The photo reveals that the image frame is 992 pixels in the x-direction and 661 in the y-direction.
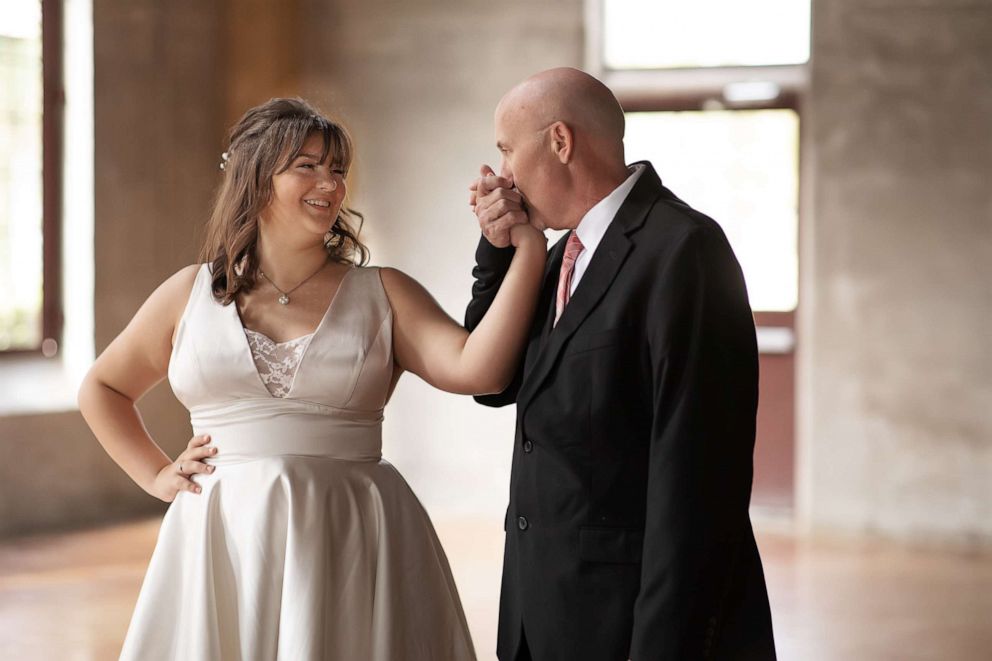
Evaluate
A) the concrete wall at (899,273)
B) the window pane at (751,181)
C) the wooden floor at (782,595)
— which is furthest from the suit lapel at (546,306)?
the window pane at (751,181)

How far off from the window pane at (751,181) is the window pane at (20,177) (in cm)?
368

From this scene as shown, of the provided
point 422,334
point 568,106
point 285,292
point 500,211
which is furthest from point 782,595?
point 568,106

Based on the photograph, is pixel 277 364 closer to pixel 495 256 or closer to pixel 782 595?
pixel 495 256

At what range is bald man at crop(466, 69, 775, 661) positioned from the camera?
75.6 inches

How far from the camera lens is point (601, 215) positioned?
2154 millimetres

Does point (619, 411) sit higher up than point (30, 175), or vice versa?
point (30, 175)

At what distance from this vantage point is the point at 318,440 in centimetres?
236

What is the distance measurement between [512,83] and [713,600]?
6126 millimetres

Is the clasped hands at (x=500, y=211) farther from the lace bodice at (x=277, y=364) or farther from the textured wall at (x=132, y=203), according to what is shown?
the textured wall at (x=132, y=203)

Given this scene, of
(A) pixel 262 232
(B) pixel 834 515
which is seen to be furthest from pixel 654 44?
(A) pixel 262 232

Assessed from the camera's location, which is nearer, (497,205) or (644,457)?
(644,457)

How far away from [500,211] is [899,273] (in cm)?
535

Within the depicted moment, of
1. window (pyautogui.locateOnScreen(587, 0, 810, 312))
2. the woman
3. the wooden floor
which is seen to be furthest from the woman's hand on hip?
window (pyautogui.locateOnScreen(587, 0, 810, 312))

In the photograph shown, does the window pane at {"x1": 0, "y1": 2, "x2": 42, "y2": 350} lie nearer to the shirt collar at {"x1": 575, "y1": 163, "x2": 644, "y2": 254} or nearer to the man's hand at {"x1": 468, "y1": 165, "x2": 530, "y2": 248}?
the man's hand at {"x1": 468, "y1": 165, "x2": 530, "y2": 248}
